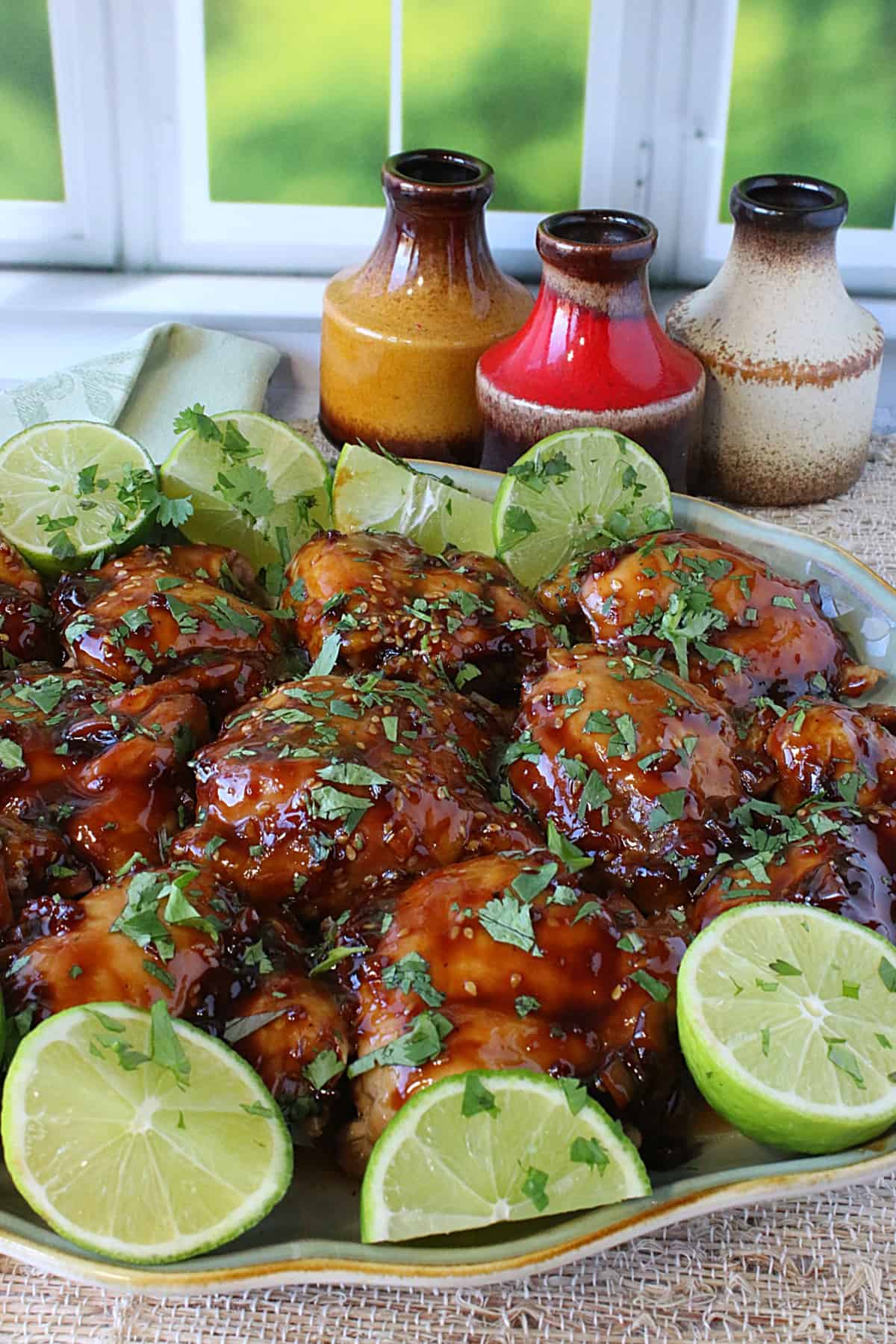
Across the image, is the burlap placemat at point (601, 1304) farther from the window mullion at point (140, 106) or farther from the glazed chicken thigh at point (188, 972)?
the window mullion at point (140, 106)

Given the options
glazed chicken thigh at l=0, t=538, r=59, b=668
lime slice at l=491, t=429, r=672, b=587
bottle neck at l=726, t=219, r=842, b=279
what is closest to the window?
bottle neck at l=726, t=219, r=842, b=279

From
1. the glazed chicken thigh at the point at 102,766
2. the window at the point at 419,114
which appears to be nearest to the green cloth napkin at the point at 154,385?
the window at the point at 419,114

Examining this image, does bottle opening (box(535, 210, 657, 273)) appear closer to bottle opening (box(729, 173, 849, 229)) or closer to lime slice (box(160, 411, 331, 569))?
bottle opening (box(729, 173, 849, 229))

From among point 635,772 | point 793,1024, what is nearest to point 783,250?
point 635,772

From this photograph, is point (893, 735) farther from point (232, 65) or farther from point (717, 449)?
point (232, 65)

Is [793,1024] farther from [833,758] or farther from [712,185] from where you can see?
[712,185]

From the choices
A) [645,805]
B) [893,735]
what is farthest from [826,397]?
[645,805]
